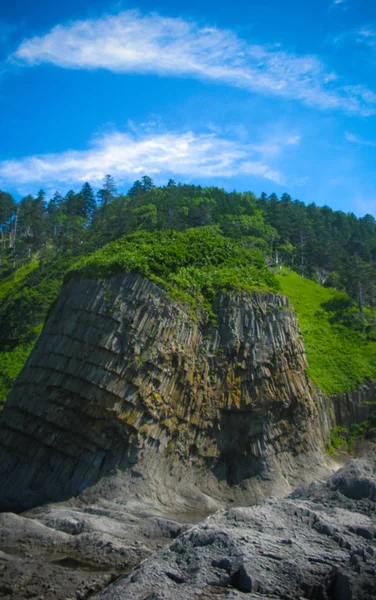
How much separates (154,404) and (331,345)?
24601mm

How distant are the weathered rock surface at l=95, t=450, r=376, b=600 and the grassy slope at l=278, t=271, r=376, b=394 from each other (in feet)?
84.7

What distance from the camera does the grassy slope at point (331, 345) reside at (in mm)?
46625

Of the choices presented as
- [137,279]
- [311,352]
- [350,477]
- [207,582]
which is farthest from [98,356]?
[311,352]

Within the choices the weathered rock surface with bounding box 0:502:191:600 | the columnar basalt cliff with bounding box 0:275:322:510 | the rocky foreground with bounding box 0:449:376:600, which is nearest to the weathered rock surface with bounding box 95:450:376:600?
the rocky foreground with bounding box 0:449:376:600

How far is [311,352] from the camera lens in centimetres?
4969

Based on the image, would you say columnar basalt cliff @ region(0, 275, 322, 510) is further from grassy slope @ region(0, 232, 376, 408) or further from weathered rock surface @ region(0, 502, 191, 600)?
weathered rock surface @ region(0, 502, 191, 600)

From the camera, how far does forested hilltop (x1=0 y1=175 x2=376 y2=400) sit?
1592 inches

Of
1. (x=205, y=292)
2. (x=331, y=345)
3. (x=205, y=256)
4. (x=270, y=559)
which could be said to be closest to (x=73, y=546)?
(x=270, y=559)

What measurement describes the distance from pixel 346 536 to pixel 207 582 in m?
5.78

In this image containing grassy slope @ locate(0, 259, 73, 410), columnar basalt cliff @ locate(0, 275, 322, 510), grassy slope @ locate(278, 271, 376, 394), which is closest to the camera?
columnar basalt cliff @ locate(0, 275, 322, 510)

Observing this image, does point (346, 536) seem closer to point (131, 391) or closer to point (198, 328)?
point (131, 391)

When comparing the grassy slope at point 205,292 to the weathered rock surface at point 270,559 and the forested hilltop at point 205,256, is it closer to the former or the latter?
the forested hilltop at point 205,256

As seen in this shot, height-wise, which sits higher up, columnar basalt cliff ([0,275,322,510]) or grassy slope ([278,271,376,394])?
grassy slope ([278,271,376,394])

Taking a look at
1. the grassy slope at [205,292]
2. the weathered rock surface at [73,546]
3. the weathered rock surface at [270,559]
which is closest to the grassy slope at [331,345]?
the grassy slope at [205,292]
